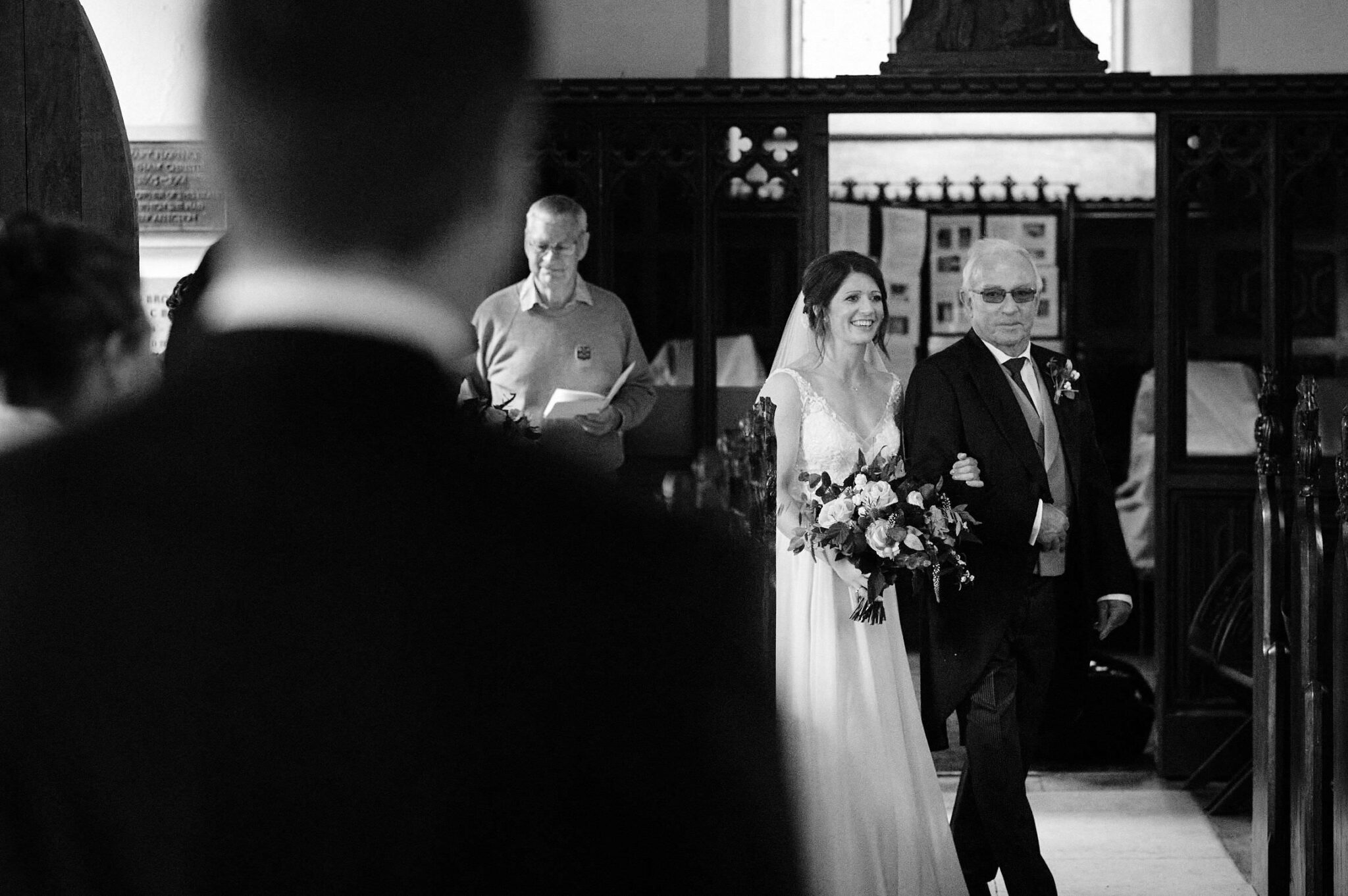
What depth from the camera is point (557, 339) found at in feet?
19.2

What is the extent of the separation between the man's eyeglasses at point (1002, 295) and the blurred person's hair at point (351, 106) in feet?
12.2

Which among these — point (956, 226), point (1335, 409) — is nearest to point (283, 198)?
point (1335, 409)

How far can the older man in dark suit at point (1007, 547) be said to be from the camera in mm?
4184

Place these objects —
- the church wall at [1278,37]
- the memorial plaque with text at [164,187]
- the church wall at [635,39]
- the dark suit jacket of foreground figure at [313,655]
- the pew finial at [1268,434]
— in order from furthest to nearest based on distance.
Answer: the church wall at [635,39]
the church wall at [1278,37]
the memorial plaque with text at [164,187]
the pew finial at [1268,434]
the dark suit jacket of foreground figure at [313,655]

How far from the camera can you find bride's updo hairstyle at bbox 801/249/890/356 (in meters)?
4.67

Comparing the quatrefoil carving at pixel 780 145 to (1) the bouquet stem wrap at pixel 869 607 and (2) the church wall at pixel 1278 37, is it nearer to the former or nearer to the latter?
(2) the church wall at pixel 1278 37

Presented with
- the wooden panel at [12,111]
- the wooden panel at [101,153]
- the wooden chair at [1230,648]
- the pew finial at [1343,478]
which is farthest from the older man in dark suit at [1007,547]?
the wooden panel at [12,111]

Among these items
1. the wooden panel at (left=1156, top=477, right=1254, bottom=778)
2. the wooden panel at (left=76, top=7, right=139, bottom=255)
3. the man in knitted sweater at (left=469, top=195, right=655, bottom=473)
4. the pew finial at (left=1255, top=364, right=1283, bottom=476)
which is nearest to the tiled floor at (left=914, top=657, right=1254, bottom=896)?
the wooden panel at (left=1156, top=477, right=1254, bottom=778)

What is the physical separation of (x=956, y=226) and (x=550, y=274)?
13.8 ft

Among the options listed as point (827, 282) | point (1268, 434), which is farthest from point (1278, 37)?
point (827, 282)

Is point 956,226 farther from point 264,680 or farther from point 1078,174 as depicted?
point 264,680

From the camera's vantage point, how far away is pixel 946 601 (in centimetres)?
423

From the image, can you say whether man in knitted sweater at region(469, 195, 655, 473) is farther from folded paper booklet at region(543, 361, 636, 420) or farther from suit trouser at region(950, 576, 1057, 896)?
suit trouser at region(950, 576, 1057, 896)

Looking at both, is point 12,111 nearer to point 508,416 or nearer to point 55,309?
point 508,416
